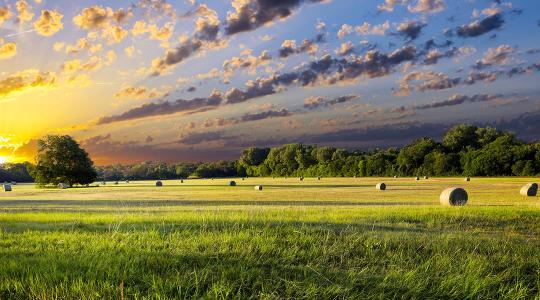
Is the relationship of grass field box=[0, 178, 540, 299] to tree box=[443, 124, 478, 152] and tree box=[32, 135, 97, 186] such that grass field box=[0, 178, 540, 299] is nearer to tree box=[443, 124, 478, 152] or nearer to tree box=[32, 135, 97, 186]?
tree box=[32, 135, 97, 186]

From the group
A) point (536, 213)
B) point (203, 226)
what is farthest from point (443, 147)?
point (203, 226)

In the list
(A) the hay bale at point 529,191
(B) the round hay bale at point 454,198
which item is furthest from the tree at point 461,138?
(B) the round hay bale at point 454,198

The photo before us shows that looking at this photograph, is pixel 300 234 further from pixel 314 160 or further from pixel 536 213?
pixel 314 160

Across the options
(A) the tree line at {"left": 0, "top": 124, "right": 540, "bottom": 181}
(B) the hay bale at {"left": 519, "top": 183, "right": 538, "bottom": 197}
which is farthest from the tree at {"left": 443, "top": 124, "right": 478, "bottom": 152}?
(B) the hay bale at {"left": 519, "top": 183, "right": 538, "bottom": 197}

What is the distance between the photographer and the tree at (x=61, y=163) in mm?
81062

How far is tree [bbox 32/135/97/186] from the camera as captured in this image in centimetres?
8106

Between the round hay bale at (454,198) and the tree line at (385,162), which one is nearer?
the round hay bale at (454,198)

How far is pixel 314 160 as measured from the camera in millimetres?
160250

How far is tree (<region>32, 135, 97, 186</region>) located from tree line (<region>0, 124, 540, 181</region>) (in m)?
2.43

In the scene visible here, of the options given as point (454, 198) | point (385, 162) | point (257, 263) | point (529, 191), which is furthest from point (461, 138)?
point (257, 263)

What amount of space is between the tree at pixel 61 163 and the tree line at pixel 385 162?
243 centimetres

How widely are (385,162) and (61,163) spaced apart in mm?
76274

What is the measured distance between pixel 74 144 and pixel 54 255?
80.9 meters

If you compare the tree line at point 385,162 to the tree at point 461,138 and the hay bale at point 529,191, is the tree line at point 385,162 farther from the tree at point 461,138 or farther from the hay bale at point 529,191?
the hay bale at point 529,191
